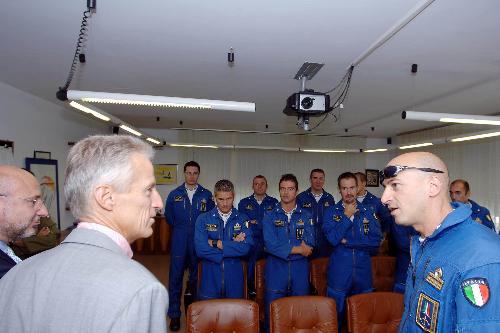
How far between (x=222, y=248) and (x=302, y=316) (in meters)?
1.26

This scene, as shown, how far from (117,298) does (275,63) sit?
301 centimetres

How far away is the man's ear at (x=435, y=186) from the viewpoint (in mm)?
1493

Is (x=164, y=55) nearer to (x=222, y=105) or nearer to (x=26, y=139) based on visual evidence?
(x=222, y=105)

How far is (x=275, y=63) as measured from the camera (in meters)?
3.35

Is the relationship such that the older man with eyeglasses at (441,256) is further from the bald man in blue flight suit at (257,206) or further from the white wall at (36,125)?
the white wall at (36,125)

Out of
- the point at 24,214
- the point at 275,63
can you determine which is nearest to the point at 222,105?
the point at 275,63

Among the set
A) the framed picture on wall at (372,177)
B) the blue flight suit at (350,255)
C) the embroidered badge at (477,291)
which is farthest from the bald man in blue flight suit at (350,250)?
the framed picture on wall at (372,177)

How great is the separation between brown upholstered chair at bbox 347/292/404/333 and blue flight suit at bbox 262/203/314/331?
1.10 meters

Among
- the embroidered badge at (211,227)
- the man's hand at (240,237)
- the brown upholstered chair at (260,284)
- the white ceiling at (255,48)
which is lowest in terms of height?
the brown upholstered chair at (260,284)

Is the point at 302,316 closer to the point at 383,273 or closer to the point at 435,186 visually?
the point at 435,186

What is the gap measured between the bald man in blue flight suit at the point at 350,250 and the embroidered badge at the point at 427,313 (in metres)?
2.10

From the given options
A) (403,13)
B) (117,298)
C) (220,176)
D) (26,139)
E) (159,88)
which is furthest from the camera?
(220,176)

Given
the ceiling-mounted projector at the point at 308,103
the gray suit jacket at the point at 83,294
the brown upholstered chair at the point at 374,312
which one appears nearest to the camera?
the gray suit jacket at the point at 83,294

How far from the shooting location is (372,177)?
9.51m
